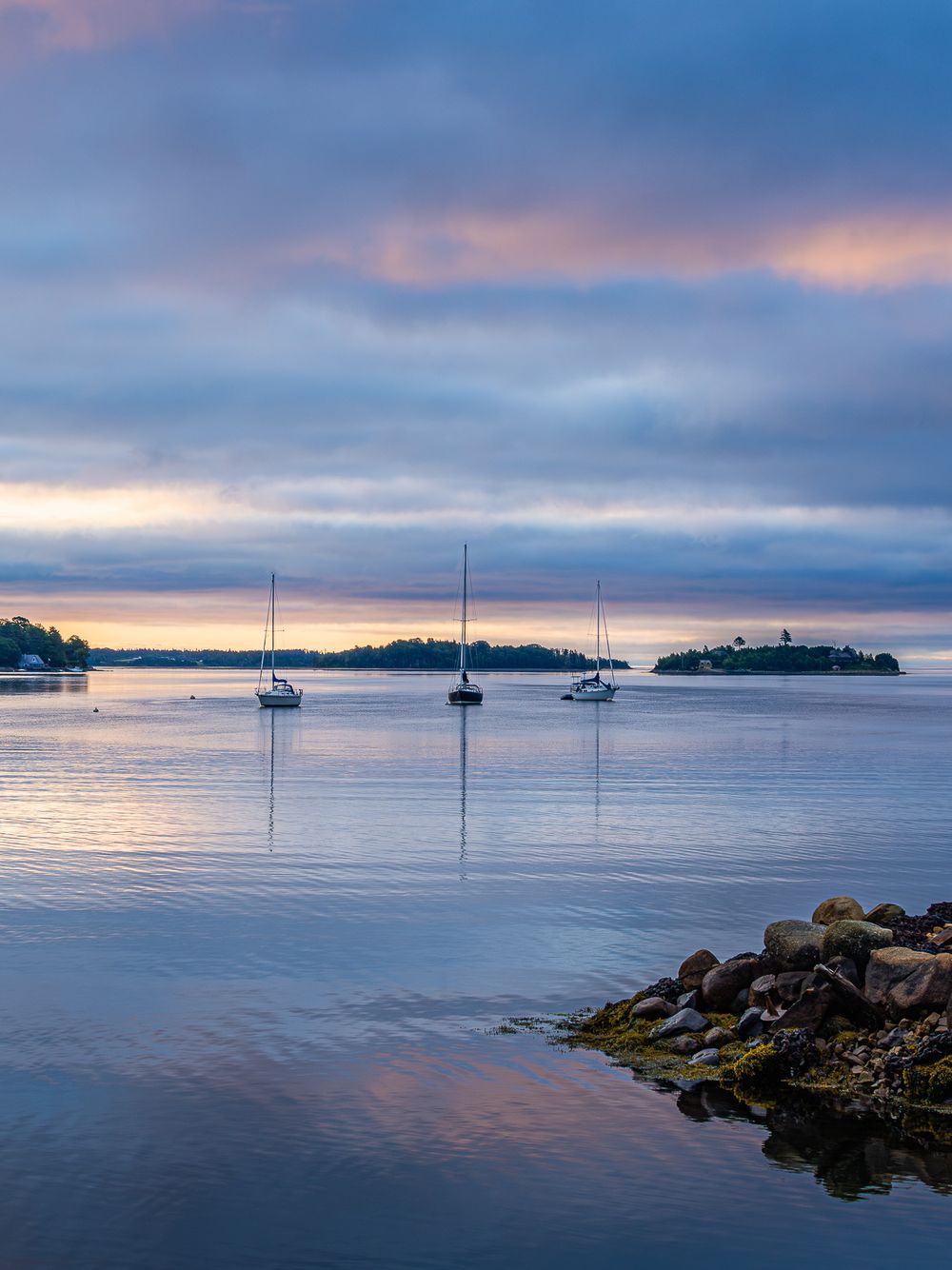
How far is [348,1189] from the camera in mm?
12414

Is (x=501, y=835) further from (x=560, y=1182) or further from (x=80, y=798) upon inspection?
(x=560, y=1182)

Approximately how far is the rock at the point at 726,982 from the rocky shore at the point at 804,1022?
0.05 ft

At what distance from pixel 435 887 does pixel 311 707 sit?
13169 centimetres

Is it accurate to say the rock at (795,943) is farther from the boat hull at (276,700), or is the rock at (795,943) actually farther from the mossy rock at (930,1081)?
the boat hull at (276,700)

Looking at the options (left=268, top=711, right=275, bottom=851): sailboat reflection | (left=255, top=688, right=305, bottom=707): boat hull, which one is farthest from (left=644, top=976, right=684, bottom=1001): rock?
(left=255, top=688, right=305, bottom=707): boat hull

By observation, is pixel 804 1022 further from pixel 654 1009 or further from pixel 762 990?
pixel 654 1009

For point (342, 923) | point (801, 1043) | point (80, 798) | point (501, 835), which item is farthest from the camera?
point (80, 798)

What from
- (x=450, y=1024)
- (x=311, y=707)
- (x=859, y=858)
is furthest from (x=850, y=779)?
(x=311, y=707)

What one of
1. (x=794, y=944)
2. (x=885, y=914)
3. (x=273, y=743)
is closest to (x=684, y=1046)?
(x=794, y=944)

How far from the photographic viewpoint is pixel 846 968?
56.1 feet

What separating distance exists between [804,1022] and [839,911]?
4.83 m

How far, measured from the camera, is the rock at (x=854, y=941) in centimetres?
1739

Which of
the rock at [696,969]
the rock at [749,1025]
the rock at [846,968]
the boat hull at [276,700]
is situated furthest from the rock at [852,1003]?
the boat hull at [276,700]

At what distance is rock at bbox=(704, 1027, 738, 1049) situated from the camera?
54.0 ft
